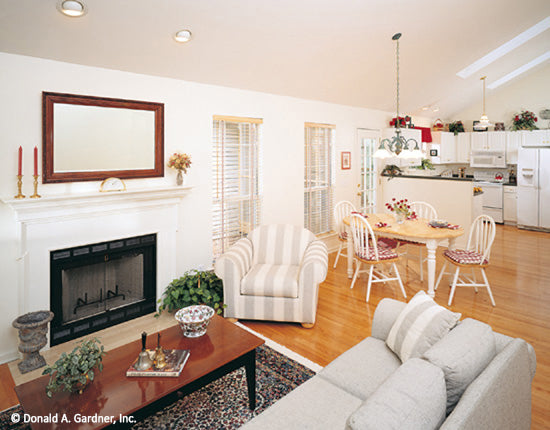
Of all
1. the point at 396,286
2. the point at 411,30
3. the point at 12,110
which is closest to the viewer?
the point at 12,110

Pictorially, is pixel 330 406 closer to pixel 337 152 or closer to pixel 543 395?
pixel 543 395

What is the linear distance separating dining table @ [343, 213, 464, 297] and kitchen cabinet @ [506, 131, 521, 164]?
4.60m

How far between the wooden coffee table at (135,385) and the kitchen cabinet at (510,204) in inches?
292

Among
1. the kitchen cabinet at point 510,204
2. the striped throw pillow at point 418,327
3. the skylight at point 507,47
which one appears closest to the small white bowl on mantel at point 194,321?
the striped throw pillow at point 418,327

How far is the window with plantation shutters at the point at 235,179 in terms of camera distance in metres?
4.16

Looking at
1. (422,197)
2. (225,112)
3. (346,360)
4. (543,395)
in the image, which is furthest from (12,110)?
(422,197)

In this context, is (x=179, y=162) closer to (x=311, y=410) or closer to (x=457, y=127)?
(x=311, y=410)

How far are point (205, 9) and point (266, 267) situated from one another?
92.2 inches

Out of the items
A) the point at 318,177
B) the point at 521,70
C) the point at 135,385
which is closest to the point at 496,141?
the point at 521,70

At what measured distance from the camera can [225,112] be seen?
411 centimetres

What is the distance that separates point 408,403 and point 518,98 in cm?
872

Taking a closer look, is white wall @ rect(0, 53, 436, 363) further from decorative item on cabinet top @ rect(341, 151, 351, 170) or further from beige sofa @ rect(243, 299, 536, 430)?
beige sofa @ rect(243, 299, 536, 430)

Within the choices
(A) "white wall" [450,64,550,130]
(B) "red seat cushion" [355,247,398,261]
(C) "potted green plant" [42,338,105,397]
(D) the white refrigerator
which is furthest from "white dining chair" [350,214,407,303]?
(A) "white wall" [450,64,550,130]

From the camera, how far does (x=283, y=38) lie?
3.45m
